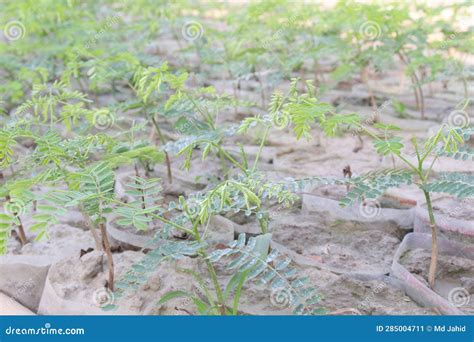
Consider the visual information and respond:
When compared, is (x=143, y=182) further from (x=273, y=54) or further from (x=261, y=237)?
(x=273, y=54)

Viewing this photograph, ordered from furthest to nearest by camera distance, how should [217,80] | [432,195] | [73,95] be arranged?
[217,80]
[432,195]
[73,95]

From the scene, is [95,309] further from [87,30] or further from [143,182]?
[87,30]

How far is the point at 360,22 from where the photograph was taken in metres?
4.14

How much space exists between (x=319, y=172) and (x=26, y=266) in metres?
1.65

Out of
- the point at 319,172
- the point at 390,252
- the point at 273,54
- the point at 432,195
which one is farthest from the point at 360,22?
the point at 390,252

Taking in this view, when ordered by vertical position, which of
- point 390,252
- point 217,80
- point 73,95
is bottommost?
point 390,252

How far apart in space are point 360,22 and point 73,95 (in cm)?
185

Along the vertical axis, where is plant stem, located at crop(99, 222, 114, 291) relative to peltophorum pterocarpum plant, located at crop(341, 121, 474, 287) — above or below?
below

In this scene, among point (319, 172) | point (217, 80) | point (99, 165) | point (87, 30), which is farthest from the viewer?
point (217, 80)

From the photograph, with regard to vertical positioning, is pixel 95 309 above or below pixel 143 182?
below

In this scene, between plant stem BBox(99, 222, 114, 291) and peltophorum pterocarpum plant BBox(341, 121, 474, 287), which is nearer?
peltophorum pterocarpum plant BBox(341, 121, 474, 287)

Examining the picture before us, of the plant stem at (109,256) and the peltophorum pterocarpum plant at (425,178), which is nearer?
the peltophorum pterocarpum plant at (425,178)

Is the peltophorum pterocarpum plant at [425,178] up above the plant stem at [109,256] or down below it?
above
